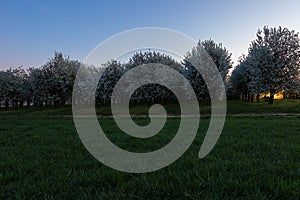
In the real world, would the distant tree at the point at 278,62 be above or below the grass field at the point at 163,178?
above

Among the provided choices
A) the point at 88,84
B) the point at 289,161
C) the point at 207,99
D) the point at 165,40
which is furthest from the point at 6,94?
the point at 289,161

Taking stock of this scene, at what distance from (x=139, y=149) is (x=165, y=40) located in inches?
193

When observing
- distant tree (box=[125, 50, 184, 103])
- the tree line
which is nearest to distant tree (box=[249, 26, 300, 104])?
the tree line

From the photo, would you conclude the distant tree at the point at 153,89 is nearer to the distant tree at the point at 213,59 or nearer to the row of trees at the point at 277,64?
the distant tree at the point at 213,59

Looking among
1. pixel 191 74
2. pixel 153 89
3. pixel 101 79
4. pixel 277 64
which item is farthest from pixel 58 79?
pixel 277 64

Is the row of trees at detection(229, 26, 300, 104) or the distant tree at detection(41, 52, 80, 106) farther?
the distant tree at detection(41, 52, 80, 106)

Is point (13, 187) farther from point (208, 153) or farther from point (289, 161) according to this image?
point (289, 161)

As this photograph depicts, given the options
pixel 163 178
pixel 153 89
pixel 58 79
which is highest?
pixel 58 79

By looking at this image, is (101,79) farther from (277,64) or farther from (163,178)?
(163,178)

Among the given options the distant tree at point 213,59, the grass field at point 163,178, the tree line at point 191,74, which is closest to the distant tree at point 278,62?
the tree line at point 191,74

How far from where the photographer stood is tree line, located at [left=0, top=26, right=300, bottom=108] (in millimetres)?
46344

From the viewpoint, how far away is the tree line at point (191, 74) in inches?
1825

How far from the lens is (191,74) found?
154 ft

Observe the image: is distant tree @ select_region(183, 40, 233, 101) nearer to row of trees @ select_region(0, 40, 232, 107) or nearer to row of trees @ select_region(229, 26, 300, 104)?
row of trees @ select_region(0, 40, 232, 107)
